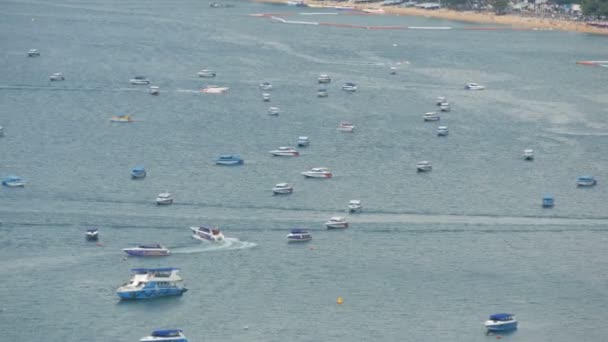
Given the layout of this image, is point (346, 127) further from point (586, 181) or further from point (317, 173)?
point (586, 181)

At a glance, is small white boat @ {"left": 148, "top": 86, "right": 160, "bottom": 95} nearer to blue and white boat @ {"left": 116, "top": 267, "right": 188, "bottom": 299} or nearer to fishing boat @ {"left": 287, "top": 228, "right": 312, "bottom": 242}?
fishing boat @ {"left": 287, "top": 228, "right": 312, "bottom": 242}

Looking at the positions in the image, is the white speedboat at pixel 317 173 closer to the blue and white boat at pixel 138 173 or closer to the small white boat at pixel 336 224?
the blue and white boat at pixel 138 173

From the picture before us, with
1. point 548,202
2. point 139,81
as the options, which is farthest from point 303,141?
point 139,81

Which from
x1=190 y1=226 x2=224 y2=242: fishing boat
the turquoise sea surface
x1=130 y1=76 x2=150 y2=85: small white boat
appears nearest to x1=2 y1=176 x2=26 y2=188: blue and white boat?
the turquoise sea surface

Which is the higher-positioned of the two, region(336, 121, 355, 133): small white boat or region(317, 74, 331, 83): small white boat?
region(336, 121, 355, 133): small white boat

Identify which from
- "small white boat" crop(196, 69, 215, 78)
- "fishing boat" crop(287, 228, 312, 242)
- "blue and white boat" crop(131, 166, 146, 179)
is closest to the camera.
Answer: "fishing boat" crop(287, 228, 312, 242)

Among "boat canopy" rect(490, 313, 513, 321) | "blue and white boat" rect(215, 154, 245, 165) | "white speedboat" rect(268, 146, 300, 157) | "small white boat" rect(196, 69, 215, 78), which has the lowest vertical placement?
"small white boat" rect(196, 69, 215, 78)

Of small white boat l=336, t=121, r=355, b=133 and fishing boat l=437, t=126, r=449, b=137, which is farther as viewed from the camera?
small white boat l=336, t=121, r=355, b=133
